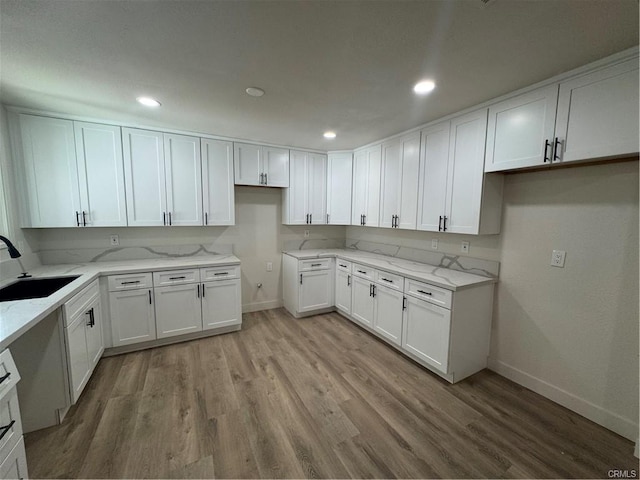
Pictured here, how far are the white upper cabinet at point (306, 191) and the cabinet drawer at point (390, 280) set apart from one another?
4.44ft

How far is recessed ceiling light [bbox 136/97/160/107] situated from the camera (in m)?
2.14

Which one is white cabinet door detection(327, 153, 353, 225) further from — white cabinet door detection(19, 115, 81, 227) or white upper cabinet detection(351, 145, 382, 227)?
white cabinet door detection(19, 115, 81, 227)

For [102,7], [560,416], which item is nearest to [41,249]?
[102,7]

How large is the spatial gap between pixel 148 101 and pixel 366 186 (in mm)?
2533

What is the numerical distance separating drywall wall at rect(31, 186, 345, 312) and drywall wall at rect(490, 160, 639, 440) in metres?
2.63

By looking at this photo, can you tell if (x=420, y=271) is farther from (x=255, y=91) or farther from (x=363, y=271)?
(x=255, y=91)

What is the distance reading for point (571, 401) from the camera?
78.3 inches

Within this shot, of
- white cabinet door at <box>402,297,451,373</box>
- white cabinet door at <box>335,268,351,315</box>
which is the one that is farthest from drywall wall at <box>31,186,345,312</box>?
white cabinet door at <box>402,297,451,373</box>

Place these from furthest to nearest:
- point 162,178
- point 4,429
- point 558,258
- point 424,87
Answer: point 162,178 < point 558,258 < point 424,87 < point 4,429

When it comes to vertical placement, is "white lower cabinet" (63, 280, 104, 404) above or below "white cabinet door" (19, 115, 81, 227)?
below

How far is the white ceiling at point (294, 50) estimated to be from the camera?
120 cm

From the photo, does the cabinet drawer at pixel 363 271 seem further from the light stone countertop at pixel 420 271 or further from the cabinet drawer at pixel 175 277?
the cabinet drawer at pixel 175 277

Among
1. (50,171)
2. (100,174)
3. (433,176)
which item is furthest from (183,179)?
(433,176)

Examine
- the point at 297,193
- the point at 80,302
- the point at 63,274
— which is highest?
the point at 297,193
